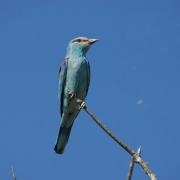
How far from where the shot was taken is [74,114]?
23.7ft

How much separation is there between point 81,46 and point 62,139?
1617mm

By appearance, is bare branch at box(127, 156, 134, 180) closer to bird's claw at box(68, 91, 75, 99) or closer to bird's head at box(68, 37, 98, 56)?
bird's claw at box(68, 91, 75, 99)

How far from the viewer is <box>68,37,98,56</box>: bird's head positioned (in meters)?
7.62

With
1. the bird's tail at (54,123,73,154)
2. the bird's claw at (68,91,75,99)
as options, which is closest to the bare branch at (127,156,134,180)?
the bird's tail at (54,123,73,154)

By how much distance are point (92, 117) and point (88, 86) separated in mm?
4466

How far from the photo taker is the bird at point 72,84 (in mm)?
7090

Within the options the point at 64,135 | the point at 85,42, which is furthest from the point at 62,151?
the point at 85,42

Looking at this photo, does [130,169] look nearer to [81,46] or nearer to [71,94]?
[71,94]

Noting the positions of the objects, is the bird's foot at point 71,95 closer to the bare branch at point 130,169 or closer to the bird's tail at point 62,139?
the bird's tail at point 62,139

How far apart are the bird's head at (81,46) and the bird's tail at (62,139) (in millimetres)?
1278

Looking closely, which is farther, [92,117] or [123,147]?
[92,117]

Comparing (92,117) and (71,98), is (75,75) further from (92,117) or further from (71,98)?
(92,117)

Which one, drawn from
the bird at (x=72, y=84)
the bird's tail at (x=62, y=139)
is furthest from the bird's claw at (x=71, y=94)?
the bird's tail at (x=62, y=139)

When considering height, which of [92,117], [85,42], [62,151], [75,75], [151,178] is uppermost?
[85,42]
